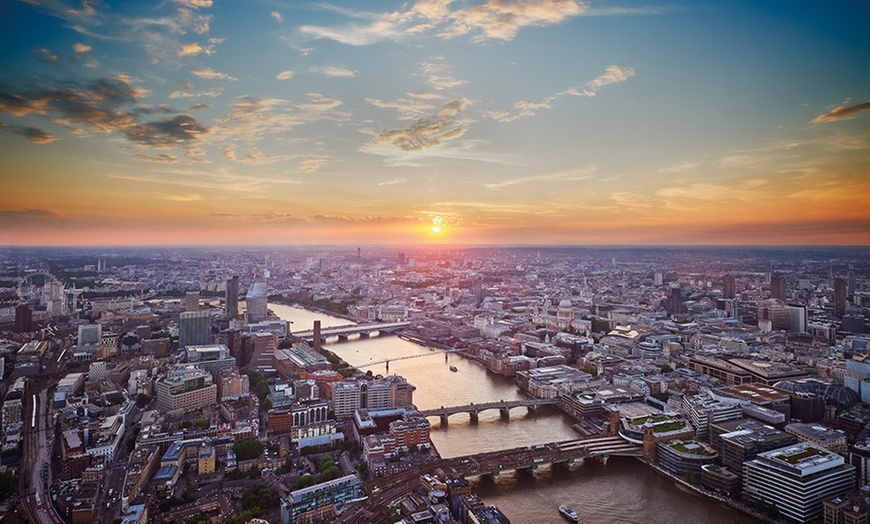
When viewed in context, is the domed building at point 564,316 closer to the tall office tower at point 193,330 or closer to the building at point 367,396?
the building at point 367,396

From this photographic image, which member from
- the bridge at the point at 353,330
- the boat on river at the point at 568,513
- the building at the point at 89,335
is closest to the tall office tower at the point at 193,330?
the building at the point at 89,335

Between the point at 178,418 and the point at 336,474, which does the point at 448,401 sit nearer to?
the point at 336,474

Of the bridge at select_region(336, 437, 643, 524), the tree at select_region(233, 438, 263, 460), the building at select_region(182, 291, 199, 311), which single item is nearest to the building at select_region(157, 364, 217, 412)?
the tree at select_region(233, 438, 263, 460)

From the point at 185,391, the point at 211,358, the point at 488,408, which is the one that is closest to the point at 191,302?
the point at 211,358

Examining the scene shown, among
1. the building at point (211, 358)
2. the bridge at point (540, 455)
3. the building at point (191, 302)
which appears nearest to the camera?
the bridge at point (540, 455)

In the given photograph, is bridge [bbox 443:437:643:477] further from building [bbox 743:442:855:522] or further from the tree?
the tree

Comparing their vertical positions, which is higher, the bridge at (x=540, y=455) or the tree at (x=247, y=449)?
the tree at (x=247, y=449)
